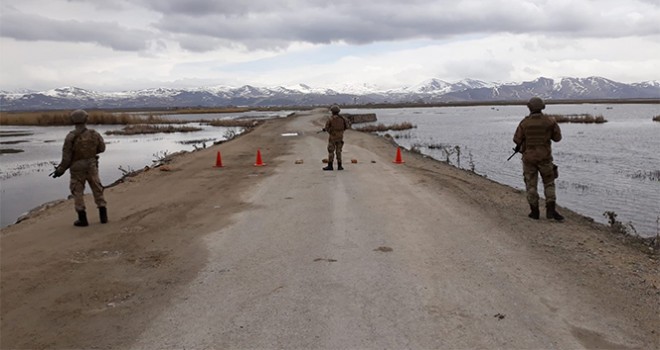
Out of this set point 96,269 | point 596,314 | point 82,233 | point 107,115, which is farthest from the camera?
point 107,115

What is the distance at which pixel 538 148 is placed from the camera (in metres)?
9.39

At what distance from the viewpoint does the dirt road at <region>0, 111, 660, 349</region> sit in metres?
4.80

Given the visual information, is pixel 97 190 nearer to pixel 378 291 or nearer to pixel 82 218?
pixel 82 218

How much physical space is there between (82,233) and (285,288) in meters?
4.83

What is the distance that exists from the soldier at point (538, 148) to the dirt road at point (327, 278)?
441mm

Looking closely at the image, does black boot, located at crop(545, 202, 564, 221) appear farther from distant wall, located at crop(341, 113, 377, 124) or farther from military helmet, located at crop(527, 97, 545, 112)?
distant wall, located at crop(341, 113, 377, 124)

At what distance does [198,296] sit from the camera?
5.75 meters

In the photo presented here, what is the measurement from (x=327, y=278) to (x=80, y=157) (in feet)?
18.4

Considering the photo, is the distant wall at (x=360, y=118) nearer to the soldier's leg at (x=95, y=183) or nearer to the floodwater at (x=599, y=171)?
the floodwater at (x=599, y=171)

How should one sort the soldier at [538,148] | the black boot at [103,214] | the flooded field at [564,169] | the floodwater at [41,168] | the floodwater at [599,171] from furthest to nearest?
the floodwater at [41,168] < the flooded field at [564,169] < the floodwater at [599,171] < the black boot at [103,214] < the soldier at [538,148]

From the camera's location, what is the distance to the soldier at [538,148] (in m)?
9.32

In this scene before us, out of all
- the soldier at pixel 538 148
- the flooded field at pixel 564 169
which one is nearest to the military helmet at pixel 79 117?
the flooded field at pixel 564 169

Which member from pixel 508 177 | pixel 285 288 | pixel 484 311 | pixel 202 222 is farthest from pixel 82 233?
pixel 508 177

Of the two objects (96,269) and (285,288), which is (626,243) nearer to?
(285,288)
